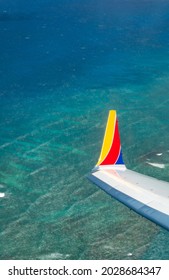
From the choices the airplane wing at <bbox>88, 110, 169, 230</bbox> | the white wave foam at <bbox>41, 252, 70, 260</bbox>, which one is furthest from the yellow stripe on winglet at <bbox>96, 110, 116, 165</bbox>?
the white wave foam at <bbox>41, 252, 70, 260</bbox>

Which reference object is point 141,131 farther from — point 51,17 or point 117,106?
point 51,17

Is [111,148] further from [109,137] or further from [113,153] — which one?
[109,137]

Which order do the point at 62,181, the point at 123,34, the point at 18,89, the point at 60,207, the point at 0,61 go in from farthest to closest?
the point at 123,34 → the point at 0,61 → the point at 18,89 → the point at 62,181 → the point at 60,207

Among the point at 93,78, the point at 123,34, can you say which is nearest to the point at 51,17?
the point at 123,34

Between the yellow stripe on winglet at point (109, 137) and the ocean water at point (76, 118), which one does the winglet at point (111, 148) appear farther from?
the ocean water at point (76, 118)

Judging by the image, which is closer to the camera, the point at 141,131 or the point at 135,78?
the point at 141,131

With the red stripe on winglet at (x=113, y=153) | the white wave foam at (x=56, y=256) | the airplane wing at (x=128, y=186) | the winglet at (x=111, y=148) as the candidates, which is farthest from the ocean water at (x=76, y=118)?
the red stripe on winglet at (x=113, y=153)

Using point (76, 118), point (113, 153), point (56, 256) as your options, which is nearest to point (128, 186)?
point (113, 153)
